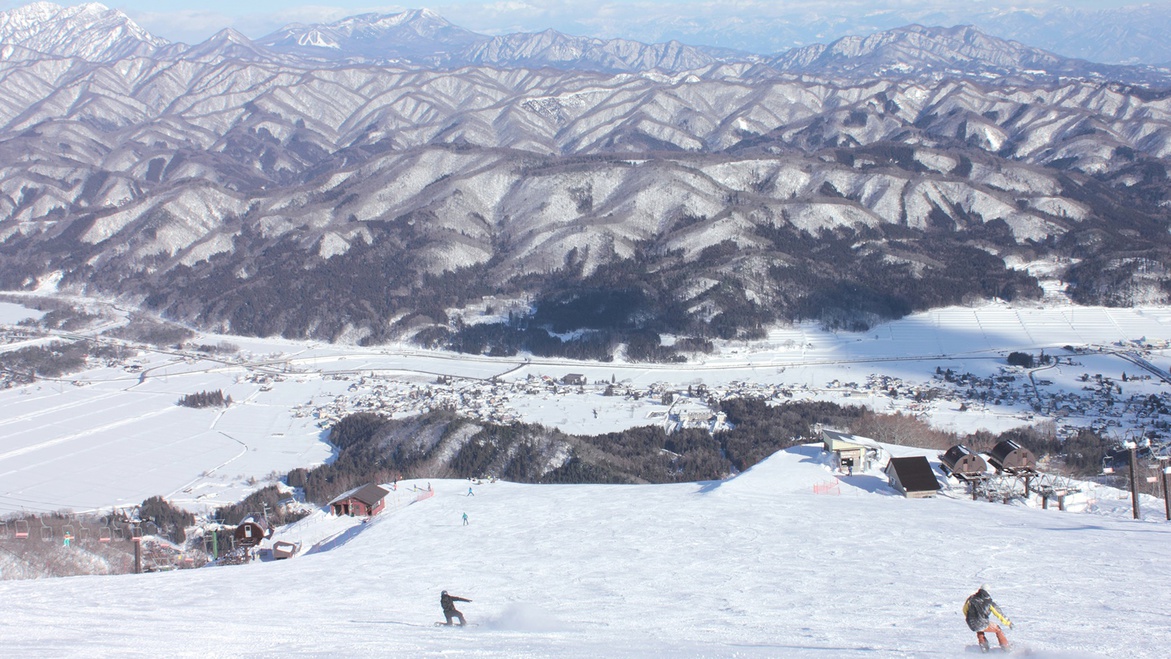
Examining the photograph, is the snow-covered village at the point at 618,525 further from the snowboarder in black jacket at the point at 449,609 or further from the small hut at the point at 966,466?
the snowboarder in black jacket at the point at 449,609

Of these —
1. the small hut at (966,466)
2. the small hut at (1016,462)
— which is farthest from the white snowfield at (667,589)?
the small hut at (1016,462)

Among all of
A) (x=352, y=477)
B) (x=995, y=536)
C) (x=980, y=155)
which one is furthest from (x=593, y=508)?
(x=980, y=155)

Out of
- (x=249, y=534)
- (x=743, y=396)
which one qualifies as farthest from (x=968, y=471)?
(x=743, y=396)

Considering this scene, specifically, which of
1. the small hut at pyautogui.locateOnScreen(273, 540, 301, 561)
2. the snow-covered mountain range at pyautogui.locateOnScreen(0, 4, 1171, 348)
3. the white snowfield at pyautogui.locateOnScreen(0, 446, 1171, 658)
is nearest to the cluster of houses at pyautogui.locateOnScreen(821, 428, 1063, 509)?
the white snowfield at pyautogui.locateOnScreen(0, 446, 1171, 658)

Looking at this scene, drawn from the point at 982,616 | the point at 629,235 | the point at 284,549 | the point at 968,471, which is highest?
the point at 629,235

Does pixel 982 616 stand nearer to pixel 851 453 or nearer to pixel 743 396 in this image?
pixel 851 453

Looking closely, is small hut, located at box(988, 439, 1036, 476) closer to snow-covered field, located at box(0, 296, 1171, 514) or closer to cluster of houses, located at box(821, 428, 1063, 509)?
cluster of houses, located at box(821, 428, 1063, 509)
